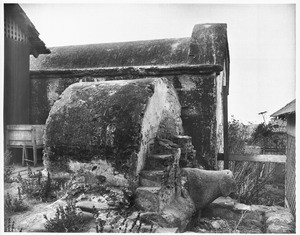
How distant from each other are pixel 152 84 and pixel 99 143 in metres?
1.20

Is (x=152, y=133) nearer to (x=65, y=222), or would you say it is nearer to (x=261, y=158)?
(x=65, y=222)

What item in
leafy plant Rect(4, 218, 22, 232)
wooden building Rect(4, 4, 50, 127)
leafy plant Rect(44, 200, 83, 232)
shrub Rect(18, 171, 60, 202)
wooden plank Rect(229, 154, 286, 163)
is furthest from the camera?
wooden plank Rect(229, 154, 286, 163)

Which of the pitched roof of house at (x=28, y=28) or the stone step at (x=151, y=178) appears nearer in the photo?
the stone step at (x=151, y=178)

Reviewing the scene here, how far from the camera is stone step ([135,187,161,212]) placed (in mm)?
4066

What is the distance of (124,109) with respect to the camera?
4.48 metres

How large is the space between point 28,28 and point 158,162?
4.17 m

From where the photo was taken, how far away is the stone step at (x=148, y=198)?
407 cm

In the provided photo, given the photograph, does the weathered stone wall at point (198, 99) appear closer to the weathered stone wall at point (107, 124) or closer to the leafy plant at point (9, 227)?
the weathered stone wall at point (107, 124)

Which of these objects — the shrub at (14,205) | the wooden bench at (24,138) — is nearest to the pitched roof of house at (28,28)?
the wooden bench at (24,138)

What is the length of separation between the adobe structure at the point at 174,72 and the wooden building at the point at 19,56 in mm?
505

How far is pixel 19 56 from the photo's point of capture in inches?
260

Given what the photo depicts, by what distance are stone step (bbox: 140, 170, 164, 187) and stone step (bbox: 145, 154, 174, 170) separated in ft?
0.63

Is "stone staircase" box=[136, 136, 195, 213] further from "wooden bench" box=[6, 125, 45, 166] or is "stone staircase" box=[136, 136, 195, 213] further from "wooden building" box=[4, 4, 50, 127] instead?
"wooden bench" box=[6, 125, 45, 166]

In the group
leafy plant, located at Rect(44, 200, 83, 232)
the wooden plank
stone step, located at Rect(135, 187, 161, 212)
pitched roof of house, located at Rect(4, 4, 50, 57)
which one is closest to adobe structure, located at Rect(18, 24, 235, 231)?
stone step, located at Rect(135, 187, 161, 212)
